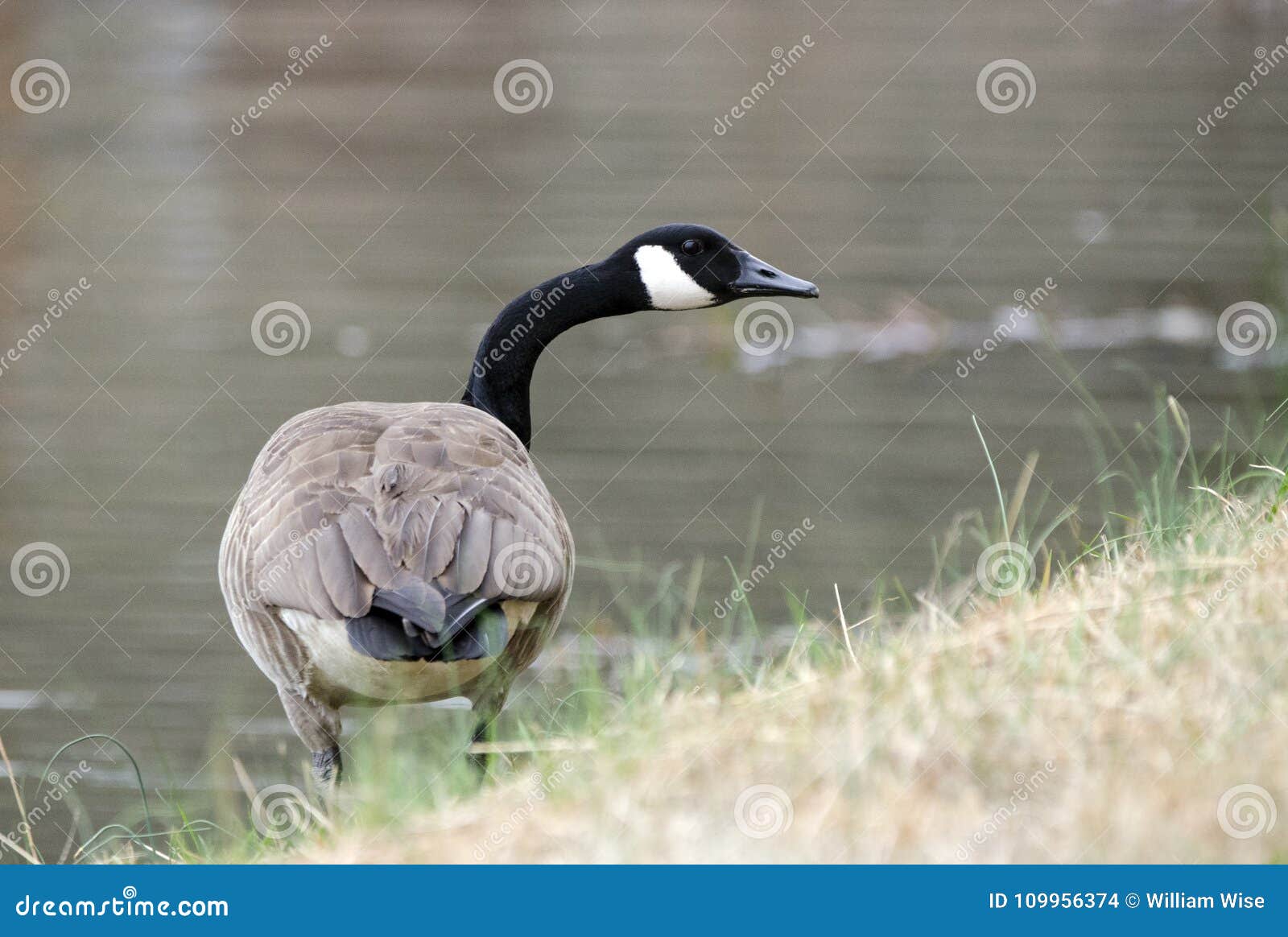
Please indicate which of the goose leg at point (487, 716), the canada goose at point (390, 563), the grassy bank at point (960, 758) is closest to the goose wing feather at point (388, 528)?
the canada goose at point (390, 563)

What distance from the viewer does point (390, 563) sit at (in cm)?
476

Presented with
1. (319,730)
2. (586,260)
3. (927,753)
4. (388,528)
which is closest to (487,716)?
(319,730)

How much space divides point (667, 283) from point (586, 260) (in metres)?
7.61

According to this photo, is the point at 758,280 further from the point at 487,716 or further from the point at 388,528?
the point at 388,528

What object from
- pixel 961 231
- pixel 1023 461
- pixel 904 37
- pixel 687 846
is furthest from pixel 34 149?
pixel 687 846

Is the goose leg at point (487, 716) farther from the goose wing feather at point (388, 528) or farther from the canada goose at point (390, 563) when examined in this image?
the goose wing feather at point (388, 528)

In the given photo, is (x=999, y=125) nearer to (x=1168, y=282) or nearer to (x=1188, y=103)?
(x=1188, y=103)

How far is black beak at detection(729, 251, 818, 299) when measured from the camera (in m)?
6.88

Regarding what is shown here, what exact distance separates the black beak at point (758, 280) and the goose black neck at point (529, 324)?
0.44 meters

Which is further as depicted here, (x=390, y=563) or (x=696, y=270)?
(x=696, y=270)

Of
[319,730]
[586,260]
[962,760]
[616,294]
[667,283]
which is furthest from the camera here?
[586,260]

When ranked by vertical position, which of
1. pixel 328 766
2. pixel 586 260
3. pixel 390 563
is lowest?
pixel 328 766

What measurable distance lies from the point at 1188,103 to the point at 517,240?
11.1 metres

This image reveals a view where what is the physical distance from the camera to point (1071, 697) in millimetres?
3715
